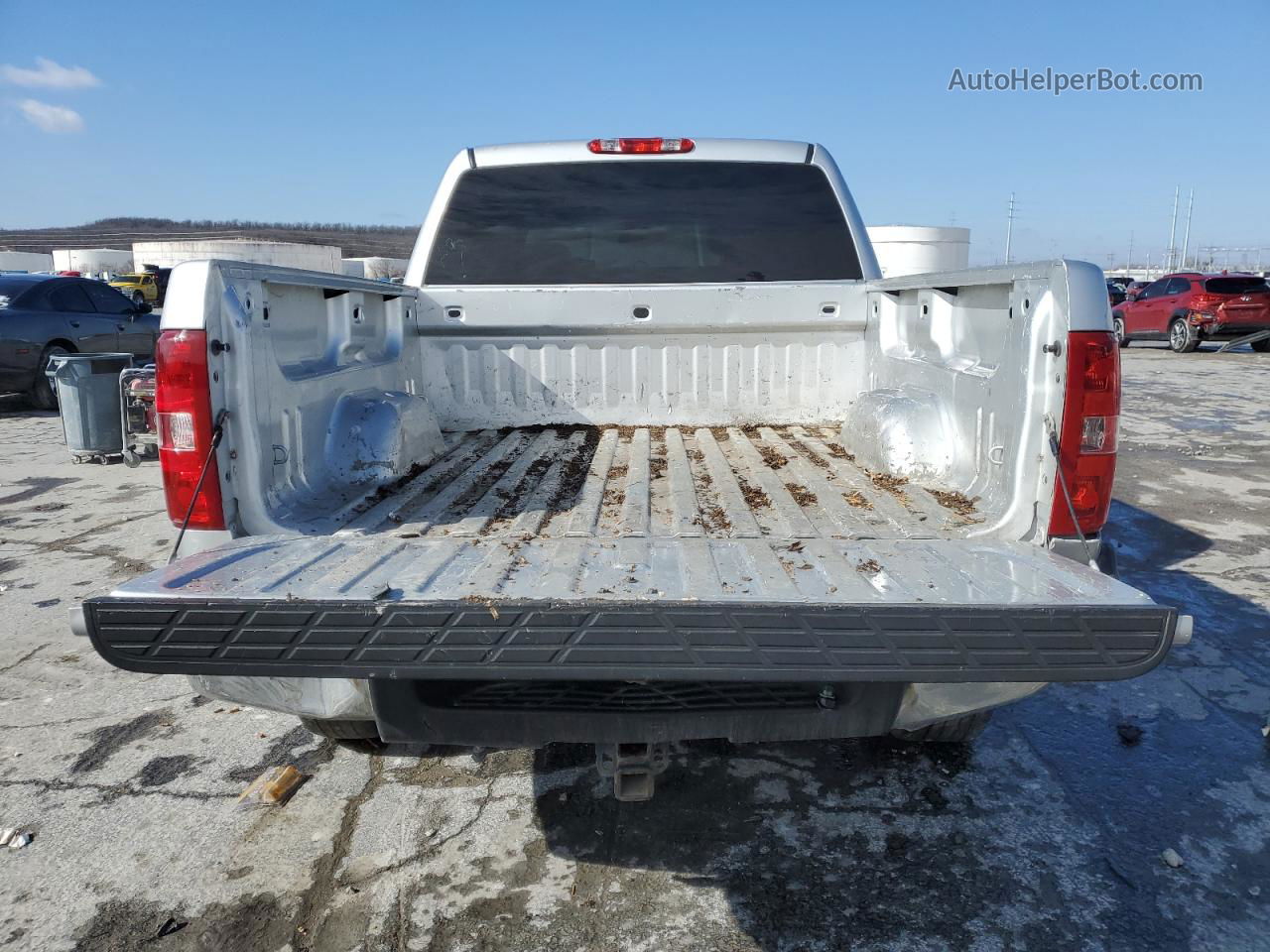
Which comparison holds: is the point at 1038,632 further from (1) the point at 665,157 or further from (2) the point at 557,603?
(1) the point at 665,157

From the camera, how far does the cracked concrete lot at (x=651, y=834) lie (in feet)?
7.86

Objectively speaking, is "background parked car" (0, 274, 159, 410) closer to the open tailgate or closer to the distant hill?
the open tailgate

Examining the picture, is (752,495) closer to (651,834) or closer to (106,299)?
(651,834)

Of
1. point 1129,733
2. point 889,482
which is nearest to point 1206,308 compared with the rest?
point 1129,733

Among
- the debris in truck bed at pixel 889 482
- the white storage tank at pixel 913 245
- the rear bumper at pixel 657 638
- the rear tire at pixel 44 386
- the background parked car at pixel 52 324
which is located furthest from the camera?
the white storage tank at pixel 913 245

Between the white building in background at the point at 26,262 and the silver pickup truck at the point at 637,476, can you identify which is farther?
the white building in background at the point at 26,262

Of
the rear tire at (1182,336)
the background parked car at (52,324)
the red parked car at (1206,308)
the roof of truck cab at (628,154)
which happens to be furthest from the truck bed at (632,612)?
the rear tire at (1182,336)

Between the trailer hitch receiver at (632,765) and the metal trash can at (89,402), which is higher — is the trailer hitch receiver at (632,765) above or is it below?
below

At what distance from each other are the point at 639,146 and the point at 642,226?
1.23 feet

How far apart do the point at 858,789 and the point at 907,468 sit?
3.78 feet

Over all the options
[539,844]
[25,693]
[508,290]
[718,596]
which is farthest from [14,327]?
[718,596]

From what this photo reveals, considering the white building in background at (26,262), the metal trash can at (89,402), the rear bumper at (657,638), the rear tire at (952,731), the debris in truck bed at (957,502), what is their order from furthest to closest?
the white building in background at (26,262) < the metal trash can at (89,402) < the rear tire at (952,731) < the debris in truck bed at (957,502) < the rear bumper at (657,638)

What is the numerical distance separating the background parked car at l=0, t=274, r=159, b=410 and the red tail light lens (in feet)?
33.1

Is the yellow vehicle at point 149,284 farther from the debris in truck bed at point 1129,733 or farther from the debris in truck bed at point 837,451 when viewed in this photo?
the debris in truck bed at point 1129,733
